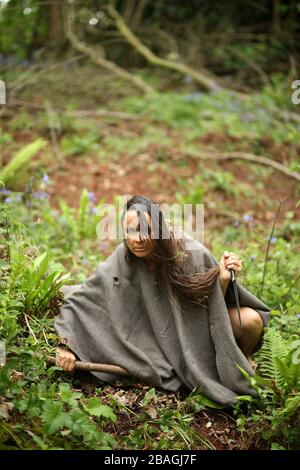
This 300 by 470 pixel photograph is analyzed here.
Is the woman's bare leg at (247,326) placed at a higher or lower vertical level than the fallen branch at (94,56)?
lower

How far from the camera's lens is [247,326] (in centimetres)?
304

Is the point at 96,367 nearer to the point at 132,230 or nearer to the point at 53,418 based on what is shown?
the point at 53,418

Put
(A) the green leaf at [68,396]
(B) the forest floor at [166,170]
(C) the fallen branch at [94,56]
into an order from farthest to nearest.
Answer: (C) the fallen branch at [94,56]
(B) the forest floor at [166,170]
(A) the green leaf at [68,396]

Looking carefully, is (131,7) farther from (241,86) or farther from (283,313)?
(283,313)

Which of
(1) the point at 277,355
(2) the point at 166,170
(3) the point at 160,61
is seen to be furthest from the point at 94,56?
(1) the point at 277,355

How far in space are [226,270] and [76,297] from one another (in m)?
0.98

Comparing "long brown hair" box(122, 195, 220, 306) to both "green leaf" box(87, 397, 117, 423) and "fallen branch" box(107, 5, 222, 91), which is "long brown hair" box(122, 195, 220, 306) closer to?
"green leaf" box(87, 397, 117, 423)

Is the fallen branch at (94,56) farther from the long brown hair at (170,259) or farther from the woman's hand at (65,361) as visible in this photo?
the woman's hand at (65,361)

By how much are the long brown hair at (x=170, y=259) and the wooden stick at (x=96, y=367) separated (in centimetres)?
55

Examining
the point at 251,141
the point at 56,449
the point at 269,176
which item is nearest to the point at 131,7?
the point at 251,141

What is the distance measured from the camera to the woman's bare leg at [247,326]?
3.03 m

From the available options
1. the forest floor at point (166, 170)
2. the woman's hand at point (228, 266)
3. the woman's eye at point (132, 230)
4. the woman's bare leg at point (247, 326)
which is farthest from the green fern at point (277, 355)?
the forest floor at point (166, 170)

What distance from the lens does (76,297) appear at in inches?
125

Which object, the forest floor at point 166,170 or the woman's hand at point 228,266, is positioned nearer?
the woman's hand at point 228,266
